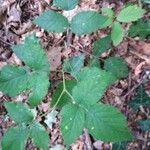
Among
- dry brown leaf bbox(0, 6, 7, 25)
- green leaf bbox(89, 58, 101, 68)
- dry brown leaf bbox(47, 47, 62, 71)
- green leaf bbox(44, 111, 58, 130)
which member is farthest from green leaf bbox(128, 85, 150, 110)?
dry brown leaf bbox(0, 6, 7, 25)

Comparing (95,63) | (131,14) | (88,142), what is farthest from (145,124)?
(131,14)

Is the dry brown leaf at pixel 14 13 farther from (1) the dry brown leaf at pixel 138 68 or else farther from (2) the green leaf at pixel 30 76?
(2) the green leaf at pixel 30 76

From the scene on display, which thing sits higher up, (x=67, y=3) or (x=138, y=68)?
(x=67, y=3)

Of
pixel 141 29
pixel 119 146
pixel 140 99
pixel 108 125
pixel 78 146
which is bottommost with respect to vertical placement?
pixel 78 146

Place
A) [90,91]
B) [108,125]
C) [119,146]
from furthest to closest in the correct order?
[119,146] → [90,91] → [108,125]

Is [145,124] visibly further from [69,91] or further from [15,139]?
[15,139]

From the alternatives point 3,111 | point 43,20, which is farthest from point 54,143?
point 43,20

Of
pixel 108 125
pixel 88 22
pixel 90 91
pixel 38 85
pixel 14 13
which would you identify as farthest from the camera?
pixel 14 13

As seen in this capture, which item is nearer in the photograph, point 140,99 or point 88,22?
point 88,22

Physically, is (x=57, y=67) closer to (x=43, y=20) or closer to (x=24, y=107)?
(x=43, y=20)
